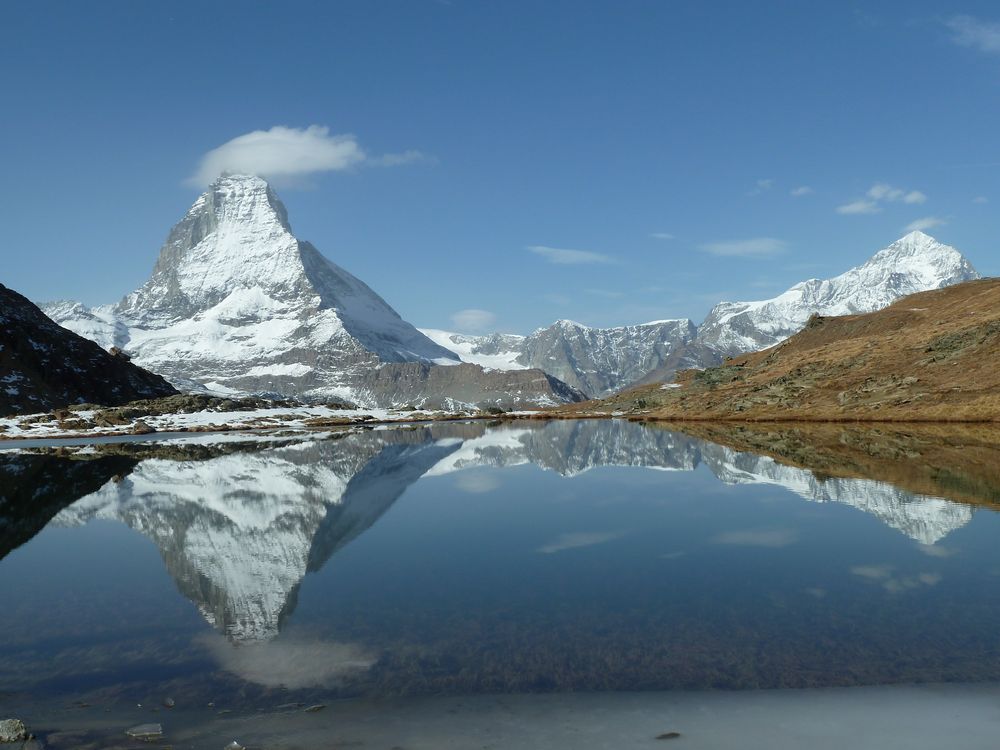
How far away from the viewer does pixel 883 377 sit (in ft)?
357

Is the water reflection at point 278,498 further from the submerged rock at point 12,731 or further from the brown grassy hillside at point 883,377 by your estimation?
the brown grassy hillside at point 883,377

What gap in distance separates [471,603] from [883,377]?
108 meters

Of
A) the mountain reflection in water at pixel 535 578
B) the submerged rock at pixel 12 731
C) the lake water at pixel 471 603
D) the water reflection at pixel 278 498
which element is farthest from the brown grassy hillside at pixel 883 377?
the submerged rock at pixel 12 731

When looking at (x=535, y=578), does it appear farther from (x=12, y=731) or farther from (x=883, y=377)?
(x=883, y=377)

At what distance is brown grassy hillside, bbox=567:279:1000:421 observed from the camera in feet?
311

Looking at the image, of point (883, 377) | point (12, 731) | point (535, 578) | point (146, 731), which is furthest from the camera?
point (883, 377)

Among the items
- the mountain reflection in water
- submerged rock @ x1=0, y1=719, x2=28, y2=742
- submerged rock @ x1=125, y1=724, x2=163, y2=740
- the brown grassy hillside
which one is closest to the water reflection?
the mountain reflection in water

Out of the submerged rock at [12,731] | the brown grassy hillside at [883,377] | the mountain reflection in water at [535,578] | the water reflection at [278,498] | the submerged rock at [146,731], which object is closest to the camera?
the submerged rock at [12,731]

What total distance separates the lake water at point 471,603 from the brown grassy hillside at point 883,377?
66099 millimetres

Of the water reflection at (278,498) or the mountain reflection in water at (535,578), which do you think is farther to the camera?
the water reflection at (278,498)

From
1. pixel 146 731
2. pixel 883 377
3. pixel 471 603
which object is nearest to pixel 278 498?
pixel 471 603

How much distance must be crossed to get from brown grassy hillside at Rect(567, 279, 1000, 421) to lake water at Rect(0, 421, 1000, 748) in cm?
6610

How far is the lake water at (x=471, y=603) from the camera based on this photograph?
503 inches

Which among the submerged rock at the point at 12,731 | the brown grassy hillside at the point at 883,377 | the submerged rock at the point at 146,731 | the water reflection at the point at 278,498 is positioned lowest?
→ the submerged rock at the point at 146,731
